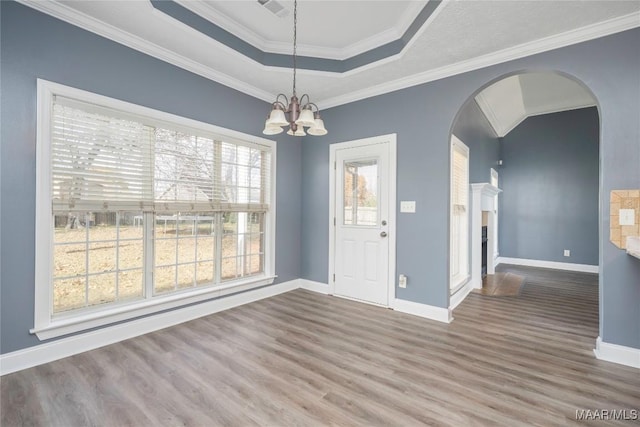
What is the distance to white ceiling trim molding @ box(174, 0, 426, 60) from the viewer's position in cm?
258

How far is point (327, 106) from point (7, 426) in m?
4.35

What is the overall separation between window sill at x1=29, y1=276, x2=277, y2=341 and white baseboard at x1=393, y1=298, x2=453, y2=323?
79.2 inches

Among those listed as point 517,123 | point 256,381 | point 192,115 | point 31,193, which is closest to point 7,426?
point 256,381

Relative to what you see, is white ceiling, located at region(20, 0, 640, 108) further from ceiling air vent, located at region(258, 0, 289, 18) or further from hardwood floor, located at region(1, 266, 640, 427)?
hardwood floor, located at region(1, 266, 640, 427)

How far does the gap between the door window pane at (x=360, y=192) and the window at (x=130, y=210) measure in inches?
53.8

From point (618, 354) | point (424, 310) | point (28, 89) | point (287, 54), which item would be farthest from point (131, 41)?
point (618, 354)

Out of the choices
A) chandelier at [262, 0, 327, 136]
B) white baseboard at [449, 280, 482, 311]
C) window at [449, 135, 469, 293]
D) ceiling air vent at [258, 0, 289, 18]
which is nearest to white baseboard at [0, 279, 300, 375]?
chandelier at [262, 0, 327, 136]

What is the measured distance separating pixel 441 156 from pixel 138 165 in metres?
3.28

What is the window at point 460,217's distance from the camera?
13.2 feet

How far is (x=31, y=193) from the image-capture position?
7.25ft

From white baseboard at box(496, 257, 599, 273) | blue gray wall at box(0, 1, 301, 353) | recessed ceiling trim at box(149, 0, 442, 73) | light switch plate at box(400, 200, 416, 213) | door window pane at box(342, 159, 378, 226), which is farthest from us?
white baseboard at box(496, 257, 599, 273)

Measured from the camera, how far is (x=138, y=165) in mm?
2789

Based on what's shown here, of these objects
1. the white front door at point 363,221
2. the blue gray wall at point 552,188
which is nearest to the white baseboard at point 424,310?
the white front door at point 363,221

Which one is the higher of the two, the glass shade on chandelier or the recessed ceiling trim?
the recessed ceiling trim
